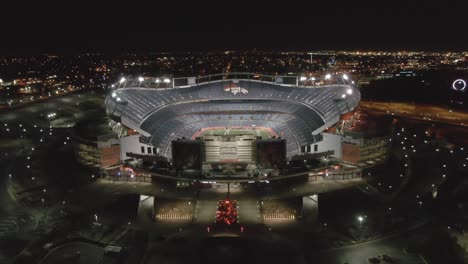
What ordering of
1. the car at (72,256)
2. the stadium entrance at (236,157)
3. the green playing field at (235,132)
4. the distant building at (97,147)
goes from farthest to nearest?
1. the green playing field at (235,132)
2. the distant building at (97,147)
3. the stadium entrance at (236,157)
4. the car at (72,256)

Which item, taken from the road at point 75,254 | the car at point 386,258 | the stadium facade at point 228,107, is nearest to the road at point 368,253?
the car at point 386,258

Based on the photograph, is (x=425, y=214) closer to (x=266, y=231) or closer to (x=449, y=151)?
(x=266, y=231)

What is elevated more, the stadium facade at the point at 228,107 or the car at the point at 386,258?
the stadium facade at the point at 228,107

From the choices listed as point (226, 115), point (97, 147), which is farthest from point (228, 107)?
point (97, 147)

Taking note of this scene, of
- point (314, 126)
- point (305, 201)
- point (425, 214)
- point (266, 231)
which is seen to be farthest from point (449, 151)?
point (266, 231)

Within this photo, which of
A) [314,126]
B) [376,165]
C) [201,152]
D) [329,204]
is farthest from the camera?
[314,126]

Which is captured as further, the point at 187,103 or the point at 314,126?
the point at 187,103

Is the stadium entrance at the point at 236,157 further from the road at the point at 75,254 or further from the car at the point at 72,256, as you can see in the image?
the car at the point at 72,256

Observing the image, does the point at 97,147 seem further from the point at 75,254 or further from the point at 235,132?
the point at 75,254
